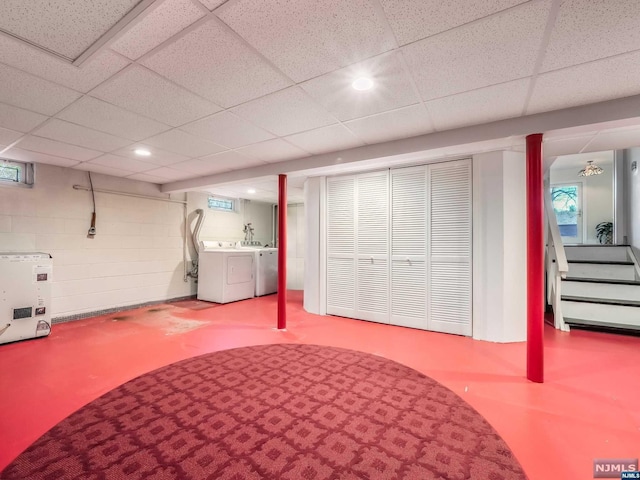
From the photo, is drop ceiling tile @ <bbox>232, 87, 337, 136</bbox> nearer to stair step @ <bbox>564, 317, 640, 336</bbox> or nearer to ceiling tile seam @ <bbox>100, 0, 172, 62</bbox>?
ceiling tile seam @ <bbox>100, 0, 172, 62</bbox>

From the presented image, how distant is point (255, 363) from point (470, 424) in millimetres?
1885

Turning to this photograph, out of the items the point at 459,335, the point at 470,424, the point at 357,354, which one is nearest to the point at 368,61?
the point at 470,424

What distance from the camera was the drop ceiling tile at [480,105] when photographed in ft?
7.03

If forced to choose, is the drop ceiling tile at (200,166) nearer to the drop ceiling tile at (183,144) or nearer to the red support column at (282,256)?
the drop ceiling tile at (183,144)

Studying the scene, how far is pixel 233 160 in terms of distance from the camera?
4.03 metres

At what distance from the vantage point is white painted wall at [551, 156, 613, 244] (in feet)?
23.8

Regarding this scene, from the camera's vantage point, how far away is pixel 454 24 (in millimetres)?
1495

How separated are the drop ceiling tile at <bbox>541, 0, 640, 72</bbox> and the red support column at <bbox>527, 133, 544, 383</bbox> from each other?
92 cm

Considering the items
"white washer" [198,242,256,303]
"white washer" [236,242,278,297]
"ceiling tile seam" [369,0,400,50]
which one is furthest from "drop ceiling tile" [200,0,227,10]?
"white washer" [236,242,278,297]

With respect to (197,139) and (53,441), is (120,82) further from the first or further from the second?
(53,441)

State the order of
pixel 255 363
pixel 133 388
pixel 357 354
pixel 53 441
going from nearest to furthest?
pixel 53 441 < pixel 133 388 < pixel 255 363 < pixel 357 354

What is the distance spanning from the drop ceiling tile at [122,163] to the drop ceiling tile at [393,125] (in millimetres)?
3198

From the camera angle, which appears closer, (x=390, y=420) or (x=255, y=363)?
(x=390, y=420)
